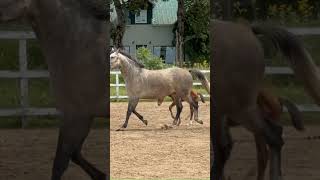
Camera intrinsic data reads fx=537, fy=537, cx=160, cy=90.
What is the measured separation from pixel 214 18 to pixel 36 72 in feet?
2.61

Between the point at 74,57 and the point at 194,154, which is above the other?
the point at 74,57

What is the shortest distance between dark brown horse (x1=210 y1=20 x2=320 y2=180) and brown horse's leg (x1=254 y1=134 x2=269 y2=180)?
0.02 metres

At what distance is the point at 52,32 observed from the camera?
2270mm

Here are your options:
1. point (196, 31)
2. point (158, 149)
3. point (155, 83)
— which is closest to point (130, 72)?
point (155, 83)

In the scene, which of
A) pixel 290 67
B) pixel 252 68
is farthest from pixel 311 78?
pixel 252 68

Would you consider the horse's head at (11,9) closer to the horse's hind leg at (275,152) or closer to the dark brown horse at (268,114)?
the dark brown horse at (268,114)

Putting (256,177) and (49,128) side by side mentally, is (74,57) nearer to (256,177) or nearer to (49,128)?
(49,128)

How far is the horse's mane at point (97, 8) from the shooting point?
7.41 feet

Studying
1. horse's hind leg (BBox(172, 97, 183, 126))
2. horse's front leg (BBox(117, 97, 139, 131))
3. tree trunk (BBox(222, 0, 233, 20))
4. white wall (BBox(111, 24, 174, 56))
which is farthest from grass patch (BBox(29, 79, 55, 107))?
white wall (BBox(111, 24, 174, 56))

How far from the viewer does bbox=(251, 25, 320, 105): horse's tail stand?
2291 millimetres

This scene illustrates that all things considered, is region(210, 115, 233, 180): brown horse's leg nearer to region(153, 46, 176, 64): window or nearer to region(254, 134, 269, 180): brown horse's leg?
region(254, 134, 269, 180): brown horse's leg

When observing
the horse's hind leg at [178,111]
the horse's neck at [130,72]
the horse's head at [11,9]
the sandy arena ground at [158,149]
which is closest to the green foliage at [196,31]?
the horse's hind leg at [178,111]

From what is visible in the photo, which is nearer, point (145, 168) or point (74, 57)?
point (74, 57)

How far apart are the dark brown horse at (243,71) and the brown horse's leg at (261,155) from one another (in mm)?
16
